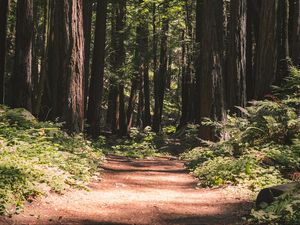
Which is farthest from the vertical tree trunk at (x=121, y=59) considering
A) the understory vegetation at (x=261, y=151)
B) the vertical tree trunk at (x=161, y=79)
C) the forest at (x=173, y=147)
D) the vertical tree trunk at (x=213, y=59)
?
the understory vegetation at (x=261, y=151)

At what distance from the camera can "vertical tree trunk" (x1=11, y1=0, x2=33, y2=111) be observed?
13.9 metres

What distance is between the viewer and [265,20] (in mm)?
13258

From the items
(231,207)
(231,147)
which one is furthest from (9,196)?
(231,147)

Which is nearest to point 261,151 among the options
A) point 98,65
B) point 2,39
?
point 2,39

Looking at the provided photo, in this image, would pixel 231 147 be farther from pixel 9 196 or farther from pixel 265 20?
pixel 9 196

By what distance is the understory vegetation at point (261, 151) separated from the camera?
827 centimetres

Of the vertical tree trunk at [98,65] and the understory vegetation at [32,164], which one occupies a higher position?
the vertical tree trunk at [98,65]

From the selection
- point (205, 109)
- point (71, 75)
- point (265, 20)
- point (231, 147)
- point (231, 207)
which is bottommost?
point (231, 207)

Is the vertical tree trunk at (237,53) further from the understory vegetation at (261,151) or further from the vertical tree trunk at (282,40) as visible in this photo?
the understory vegetation at (261,151)

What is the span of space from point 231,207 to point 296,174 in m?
1.96

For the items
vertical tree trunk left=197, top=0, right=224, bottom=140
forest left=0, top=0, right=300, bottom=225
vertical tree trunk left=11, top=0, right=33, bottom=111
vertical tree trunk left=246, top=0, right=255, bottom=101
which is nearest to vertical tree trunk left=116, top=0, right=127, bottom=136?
forest left=0, top=0, right=300, bottom=225

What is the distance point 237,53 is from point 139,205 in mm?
9146

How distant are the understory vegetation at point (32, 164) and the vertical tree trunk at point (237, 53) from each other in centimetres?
602

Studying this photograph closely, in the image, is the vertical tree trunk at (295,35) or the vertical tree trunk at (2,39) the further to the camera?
the vertical tree trunk at (2,39)
